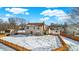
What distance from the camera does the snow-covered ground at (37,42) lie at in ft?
7.43

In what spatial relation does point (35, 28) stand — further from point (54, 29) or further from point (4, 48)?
point (4, 48)

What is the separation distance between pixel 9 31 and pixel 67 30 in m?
0.56

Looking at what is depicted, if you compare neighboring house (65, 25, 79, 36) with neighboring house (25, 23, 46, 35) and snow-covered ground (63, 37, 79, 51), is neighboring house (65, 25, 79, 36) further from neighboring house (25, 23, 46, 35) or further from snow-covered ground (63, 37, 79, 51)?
neighboring house (25, 23, 46, 35)

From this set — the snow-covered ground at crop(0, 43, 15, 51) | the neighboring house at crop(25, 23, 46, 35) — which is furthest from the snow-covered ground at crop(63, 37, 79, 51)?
the snow-covered ground at crop(0, 43, 15, 51)

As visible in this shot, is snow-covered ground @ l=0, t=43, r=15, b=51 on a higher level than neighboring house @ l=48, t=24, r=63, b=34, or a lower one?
lower

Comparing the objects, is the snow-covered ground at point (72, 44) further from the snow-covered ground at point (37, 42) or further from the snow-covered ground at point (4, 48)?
the snow-covered ground at point (4, 48)

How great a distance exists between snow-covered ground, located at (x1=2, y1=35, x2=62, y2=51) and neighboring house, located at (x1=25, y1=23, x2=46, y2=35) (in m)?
0.05

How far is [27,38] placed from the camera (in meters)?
2.28

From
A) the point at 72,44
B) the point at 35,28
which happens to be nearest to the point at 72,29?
the point at 72,44

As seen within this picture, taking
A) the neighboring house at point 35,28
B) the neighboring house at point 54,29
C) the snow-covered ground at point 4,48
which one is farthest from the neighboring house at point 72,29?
the snow-covered ground at point 4,48

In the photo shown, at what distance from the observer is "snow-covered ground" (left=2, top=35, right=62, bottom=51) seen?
226 cm

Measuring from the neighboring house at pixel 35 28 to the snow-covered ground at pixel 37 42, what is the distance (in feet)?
0.16
